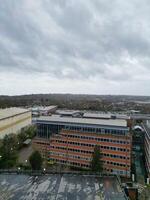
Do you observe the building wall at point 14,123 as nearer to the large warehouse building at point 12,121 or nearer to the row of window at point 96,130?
the large warehouse building at point 12,121

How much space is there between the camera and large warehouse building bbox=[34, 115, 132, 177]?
33.9 m

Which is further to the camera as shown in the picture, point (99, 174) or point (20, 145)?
point (20, 145)

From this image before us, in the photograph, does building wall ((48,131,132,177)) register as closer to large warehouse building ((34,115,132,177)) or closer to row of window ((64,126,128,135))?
large warehouse building ((34,115,132,177))

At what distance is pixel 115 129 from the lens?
122ft

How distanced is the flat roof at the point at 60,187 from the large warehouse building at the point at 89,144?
1074cm

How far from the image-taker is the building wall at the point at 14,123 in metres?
51.4

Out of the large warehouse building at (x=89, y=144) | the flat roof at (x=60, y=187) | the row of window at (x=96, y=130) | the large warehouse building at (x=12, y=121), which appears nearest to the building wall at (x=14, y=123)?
the large warehouse building at (x=12, y=121)

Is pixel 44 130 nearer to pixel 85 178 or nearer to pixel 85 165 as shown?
pixel 85 165

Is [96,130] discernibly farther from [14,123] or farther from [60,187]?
[14,123]

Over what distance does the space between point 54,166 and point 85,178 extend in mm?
14747

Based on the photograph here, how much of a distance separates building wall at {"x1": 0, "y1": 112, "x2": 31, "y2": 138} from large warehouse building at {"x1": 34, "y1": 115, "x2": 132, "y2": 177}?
1215 cm

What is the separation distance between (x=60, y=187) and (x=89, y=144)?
15943 millimetres

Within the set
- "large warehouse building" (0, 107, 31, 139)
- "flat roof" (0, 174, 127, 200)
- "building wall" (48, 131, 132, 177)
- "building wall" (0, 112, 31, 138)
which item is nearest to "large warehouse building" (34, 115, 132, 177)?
"building wall" (48, 131, 132, 177)

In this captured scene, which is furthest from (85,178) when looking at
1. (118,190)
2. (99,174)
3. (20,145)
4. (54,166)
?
(20,145)
